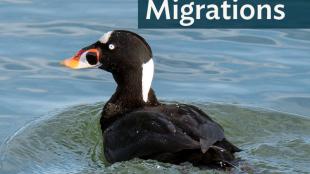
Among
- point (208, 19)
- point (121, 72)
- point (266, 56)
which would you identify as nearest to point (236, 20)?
point (208, 19)

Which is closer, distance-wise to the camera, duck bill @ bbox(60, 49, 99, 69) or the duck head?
the duck head

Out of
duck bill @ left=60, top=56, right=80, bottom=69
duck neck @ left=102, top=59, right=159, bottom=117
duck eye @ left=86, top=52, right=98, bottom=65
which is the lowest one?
duck neck @ left=102, top=59, right=159, bottom=117

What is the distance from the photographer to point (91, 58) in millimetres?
9164

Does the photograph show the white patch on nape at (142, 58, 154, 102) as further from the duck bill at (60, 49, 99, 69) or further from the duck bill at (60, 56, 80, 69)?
the duck bill at (60, 56, 80, 69)

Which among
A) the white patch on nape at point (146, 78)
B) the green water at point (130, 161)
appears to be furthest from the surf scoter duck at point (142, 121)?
the green water at point (130, 161)

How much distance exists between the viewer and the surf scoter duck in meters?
8.03

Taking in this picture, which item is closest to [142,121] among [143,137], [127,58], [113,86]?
[143,137]

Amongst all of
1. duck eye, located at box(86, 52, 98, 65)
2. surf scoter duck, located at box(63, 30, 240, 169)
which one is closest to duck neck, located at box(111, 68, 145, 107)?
surf scoter duck, located at box(63, 30, 240, 169)

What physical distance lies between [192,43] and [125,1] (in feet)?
6.11

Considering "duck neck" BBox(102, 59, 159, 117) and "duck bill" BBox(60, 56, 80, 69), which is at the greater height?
"duck bill" BBox(60, 56, 80, 69)

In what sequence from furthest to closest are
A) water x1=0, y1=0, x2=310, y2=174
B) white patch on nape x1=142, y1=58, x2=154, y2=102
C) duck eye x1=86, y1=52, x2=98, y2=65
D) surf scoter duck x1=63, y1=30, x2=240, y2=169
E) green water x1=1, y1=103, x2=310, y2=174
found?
duck eye x1=86, y1=52, x2=98, y2=65 < white patch on nape x1=142, y1=58, x2=154, y2=102 < water x1=0, y1=0, x2=310, y2=174 < green water x1=1, y1=103, x2=310, y2=174 < surf scoter duck x1=63, y1=30, x2=240, y2=169

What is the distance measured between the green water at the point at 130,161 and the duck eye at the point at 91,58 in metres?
0.77

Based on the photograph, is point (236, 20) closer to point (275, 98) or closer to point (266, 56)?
point (266, 56)

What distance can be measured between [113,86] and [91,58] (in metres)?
1.84
